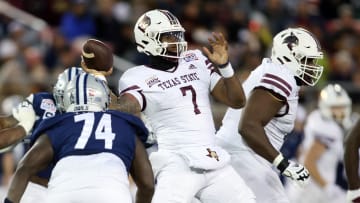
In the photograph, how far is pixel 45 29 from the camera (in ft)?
42.9

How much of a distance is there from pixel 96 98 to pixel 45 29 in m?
7.95

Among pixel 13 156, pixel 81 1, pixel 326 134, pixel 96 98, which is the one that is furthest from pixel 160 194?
pixel 81 1

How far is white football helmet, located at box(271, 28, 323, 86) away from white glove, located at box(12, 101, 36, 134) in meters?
1.57

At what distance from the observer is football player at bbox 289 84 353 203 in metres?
9.09

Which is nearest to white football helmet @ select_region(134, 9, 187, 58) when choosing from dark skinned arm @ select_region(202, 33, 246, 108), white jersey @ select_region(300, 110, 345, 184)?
dark skinned arm @ select_region(202, 33, 246, 108)

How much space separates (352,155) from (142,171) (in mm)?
1586

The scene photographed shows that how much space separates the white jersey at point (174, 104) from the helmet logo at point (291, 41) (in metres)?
0.67

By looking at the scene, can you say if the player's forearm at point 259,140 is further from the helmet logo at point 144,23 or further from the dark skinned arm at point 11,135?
the dark skinned arm at point 11,135

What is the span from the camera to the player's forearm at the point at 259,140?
608 cm

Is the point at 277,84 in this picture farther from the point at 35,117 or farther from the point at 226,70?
the point at 35,117

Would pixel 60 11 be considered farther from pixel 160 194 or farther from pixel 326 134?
pixel 160 194

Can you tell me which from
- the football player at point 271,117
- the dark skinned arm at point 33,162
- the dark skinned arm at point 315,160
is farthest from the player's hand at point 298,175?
the dark skinned arm at point 315,160

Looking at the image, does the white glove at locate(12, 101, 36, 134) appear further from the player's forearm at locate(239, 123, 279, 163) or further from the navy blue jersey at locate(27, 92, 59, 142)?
the player's forearm at locate(239, 123, 279, 163)

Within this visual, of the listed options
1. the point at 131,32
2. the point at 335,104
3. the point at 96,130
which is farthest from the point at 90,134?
the point at 131,32
